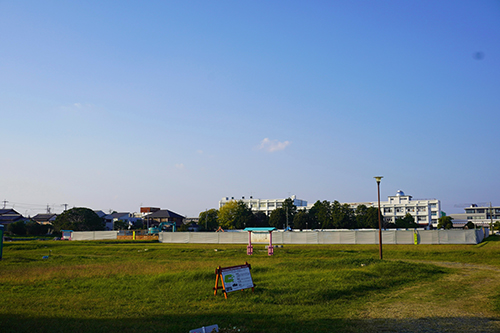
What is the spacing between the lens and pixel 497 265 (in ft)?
88.7

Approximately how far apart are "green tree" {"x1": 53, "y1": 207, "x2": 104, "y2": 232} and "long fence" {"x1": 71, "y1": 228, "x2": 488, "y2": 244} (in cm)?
4233

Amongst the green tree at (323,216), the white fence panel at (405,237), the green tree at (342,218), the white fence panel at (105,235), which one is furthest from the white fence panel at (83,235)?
the white fence panel at (405,237)

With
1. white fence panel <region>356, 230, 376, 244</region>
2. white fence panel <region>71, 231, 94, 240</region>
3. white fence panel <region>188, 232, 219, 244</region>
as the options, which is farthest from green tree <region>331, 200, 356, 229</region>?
white fence panel <region>71, 231, 94, 240</region>

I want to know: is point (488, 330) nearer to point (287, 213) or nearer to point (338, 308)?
point (338, 308)

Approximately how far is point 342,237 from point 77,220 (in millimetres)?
75091

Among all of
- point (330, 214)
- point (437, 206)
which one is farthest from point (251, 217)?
point (437, 206)

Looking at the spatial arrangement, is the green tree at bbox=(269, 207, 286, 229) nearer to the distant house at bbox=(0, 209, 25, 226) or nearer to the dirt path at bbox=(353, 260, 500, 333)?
the dirt path at bbox=(353, 260, 500, 333)

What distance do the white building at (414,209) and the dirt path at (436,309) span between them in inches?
4317

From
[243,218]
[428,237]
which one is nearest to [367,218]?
[243,218]

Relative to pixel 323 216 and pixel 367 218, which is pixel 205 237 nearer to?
pixel 323 216

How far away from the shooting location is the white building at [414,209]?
398 ft

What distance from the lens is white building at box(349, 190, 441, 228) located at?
121 metres

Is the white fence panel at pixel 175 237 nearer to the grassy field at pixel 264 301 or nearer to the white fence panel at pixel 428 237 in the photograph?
the white fence panel at pixel 428 237

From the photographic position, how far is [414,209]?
12269 cm
